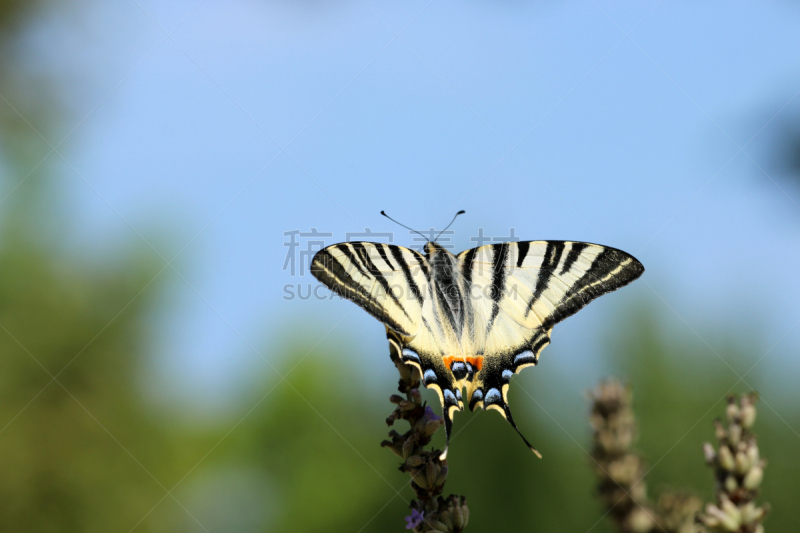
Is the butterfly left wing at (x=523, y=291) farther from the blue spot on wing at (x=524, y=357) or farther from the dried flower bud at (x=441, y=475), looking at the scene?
the dried flower bud at (x=441, y=475)

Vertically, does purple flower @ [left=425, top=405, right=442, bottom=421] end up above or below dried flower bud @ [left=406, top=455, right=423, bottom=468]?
above

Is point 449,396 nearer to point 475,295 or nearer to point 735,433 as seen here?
point 475,295

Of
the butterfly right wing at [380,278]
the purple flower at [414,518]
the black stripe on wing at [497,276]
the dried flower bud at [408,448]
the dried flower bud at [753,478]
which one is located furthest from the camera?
the black stripe on wing at [497,276]

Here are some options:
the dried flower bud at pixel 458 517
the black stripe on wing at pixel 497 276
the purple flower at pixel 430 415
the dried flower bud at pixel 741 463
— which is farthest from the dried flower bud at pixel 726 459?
the black stripe on wing at pixel 497 276

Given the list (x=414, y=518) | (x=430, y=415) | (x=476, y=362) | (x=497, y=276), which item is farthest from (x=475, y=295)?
(x=414, y=518)

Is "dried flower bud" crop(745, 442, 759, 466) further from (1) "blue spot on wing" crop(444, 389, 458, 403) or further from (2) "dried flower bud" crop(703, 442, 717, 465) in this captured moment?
(1) "blue spot on wing" crop(444, 389, 458, 403)

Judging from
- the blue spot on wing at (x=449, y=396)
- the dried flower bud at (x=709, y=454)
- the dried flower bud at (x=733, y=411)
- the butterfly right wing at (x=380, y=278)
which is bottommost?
the blue spot on wing at (x=449, y=396)

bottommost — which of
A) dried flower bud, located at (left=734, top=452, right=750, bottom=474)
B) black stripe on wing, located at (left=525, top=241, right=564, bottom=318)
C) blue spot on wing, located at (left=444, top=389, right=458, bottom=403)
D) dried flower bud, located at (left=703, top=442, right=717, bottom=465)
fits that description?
blue spot on wing, located at (left=444, top=389, right=458, bottom=403)

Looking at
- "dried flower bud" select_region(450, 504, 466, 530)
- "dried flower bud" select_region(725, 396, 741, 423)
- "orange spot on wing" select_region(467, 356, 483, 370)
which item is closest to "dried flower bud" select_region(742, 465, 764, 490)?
"dried flower bud" select_region(725, 396, 741, 423)
